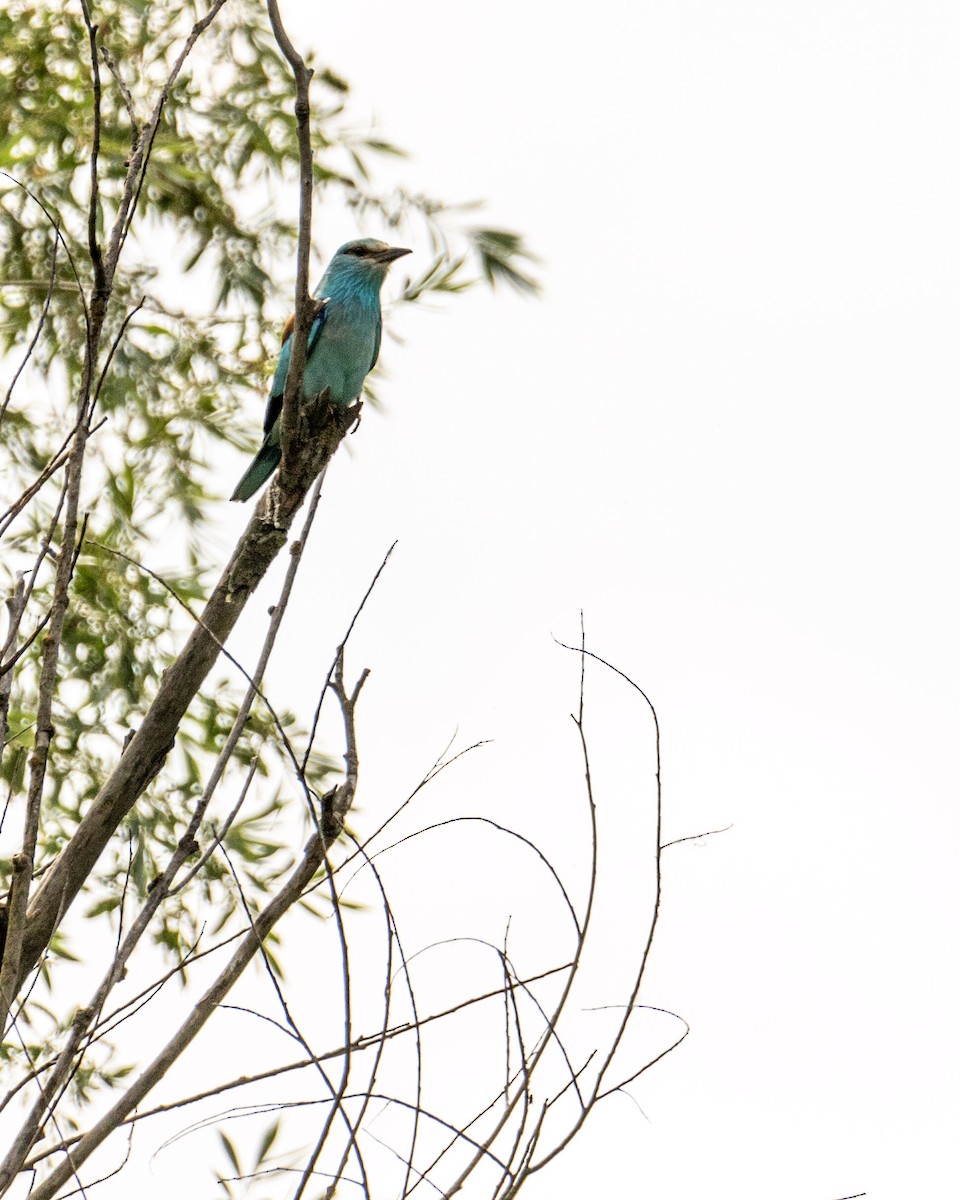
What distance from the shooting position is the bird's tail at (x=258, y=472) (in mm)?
4605

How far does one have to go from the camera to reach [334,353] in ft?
15.3

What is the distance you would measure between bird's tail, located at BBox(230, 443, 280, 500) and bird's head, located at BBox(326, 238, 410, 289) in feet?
2.70

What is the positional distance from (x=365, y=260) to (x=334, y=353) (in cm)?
66

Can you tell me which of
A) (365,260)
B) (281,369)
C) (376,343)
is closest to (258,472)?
(281,369)

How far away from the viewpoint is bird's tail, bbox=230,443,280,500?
461 cm

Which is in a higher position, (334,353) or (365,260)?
(365,260)

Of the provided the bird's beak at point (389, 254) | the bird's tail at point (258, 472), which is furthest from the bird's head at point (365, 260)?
the bird's tail at point (258, 472)

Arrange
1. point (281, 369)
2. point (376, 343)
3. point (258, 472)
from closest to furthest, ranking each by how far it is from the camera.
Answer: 1. point (258, 472)
2. point (281, 369)
3. point (376, 343)

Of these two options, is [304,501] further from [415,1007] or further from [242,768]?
[242,768]

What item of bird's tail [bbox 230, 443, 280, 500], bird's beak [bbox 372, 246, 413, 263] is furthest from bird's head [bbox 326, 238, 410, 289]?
bird's tail [bbox 230, 443, 280, 500]

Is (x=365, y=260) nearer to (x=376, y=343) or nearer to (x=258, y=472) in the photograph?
(x=376, y=343)

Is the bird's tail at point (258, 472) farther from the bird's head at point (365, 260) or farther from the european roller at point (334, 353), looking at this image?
the bird's head at point (365, 260)

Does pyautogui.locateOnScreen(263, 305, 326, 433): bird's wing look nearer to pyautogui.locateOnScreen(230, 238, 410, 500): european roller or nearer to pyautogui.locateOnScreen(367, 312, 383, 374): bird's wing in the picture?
pyautogui.locateOnScreen(230, 238, 410, 500): european roller

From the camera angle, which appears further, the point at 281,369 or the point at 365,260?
the point at 365,260
